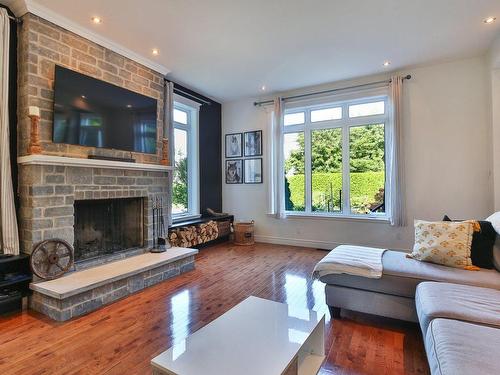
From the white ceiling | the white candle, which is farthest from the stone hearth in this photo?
the white ceiling

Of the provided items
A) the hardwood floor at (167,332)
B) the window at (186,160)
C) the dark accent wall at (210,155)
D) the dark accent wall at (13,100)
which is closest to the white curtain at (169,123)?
the window at (186,160)

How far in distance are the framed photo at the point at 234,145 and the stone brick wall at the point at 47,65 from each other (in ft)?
8.98

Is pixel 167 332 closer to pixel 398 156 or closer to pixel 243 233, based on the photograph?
pixel 243 233

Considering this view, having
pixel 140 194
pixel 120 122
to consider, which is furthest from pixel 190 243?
pixel 120 122

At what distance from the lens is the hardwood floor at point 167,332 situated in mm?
1767

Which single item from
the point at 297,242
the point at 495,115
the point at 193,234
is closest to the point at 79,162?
the point at 193,234

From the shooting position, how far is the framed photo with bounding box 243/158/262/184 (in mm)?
5531

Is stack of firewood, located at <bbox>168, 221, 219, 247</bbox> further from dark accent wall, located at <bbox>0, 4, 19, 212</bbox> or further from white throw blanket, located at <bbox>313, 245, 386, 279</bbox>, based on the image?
white throw blanket, located at <bbox>313, 245, 386, 279</bbox>

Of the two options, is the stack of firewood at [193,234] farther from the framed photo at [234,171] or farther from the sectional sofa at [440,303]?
the sectional sofa at [440,303]

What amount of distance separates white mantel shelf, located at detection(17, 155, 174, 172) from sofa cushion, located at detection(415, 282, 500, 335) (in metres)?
3.30

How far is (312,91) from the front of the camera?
16.3 ft

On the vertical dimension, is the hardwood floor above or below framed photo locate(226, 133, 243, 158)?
below

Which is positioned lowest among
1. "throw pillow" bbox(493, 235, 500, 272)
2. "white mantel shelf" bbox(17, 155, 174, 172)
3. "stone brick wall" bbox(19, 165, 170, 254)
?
"throw pillow" bbox(493, 235, 500, 272)

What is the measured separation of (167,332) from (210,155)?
12.9ft
